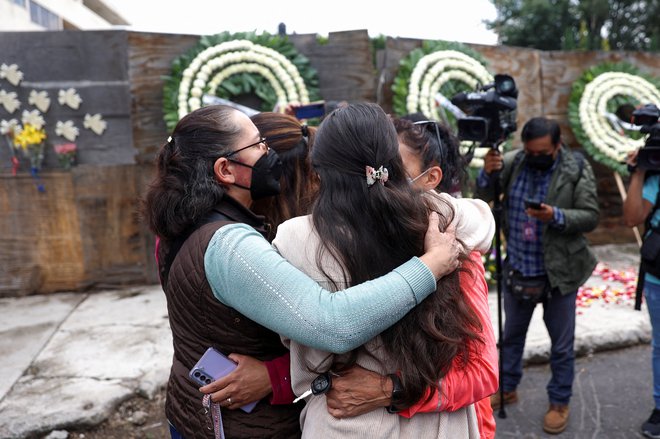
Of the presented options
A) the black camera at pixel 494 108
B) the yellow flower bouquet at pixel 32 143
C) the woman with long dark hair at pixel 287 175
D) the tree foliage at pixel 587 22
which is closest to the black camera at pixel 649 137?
the black camera at pixel 494 108

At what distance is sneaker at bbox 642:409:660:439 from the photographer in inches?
112

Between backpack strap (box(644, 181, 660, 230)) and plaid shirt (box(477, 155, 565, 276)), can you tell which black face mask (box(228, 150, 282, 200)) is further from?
backpack strap (box(644, 181, 660, 230))

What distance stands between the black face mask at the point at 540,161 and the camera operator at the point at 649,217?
402mm

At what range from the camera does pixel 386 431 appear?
4.11 ft

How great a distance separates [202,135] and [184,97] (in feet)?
12.2

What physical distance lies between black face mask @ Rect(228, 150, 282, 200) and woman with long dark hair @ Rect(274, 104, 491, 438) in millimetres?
308

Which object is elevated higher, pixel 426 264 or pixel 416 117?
pixel 416 117

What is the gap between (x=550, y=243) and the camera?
3.03 m

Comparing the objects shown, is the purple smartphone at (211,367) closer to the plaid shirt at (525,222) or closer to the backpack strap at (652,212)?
the plaid shirt at (525,222)

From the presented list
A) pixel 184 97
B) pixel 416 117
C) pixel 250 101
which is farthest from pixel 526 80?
pixel 416 117

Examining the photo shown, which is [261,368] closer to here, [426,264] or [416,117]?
[426,264]

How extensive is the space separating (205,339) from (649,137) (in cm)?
248

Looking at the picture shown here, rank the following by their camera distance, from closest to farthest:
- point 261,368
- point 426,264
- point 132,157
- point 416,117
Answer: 1. point 426,264
2. point 261,368
3. point 416,117
4. point 132,157

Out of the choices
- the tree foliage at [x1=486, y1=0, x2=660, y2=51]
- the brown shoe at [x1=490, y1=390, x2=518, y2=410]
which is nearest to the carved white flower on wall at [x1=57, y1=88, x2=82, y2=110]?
the brown shoe at [x1=490, y1=390, x2=518, y2=410]
